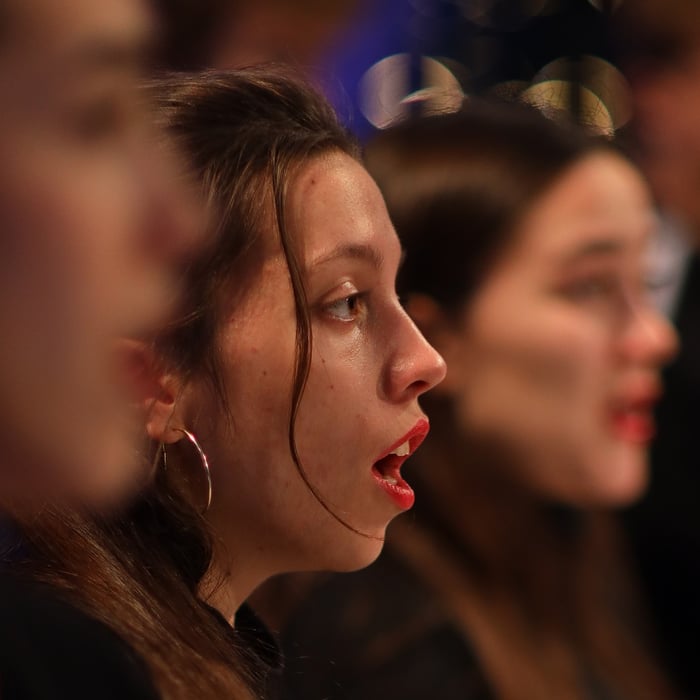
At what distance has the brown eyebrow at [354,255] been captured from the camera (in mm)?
638

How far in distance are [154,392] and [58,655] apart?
0.49ft

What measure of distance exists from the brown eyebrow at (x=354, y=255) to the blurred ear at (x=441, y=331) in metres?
0.34

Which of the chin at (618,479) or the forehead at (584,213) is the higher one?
the forehead at (584,213)

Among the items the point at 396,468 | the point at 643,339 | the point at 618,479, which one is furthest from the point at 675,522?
the point at 396,468

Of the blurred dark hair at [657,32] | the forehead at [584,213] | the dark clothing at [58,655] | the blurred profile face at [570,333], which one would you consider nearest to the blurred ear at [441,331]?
the blurred profile face at [570,333]

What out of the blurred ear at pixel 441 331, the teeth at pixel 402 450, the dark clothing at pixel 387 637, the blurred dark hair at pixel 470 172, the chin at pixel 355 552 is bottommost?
the dark clothing at pixel 387 637

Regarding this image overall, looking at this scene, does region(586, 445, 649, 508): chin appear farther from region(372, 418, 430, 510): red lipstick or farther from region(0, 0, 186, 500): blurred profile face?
region(0, 0, 186, 500): blurred profile face

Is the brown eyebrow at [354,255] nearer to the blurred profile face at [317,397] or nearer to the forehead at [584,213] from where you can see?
the blurred profile face at [317,397]

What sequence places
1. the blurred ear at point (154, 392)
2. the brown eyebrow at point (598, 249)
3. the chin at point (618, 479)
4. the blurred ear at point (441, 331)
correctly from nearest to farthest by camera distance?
the blurred ear at point (154, 392), the blurred ear at point (441, 331), the brown eyebrow at point (598, 249), the chin at point (618, 479)

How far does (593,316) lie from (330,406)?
2.01ft

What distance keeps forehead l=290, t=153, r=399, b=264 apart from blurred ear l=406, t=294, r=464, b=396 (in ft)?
1.09

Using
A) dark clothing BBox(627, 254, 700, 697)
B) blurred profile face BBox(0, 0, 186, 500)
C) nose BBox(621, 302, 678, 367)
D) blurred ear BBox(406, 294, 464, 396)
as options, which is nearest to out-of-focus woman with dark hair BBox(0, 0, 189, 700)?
blurred profile face BBox(0, 0, 186, 500)

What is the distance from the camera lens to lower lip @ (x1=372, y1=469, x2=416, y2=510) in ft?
2.13

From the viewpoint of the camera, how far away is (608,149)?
121 cm
